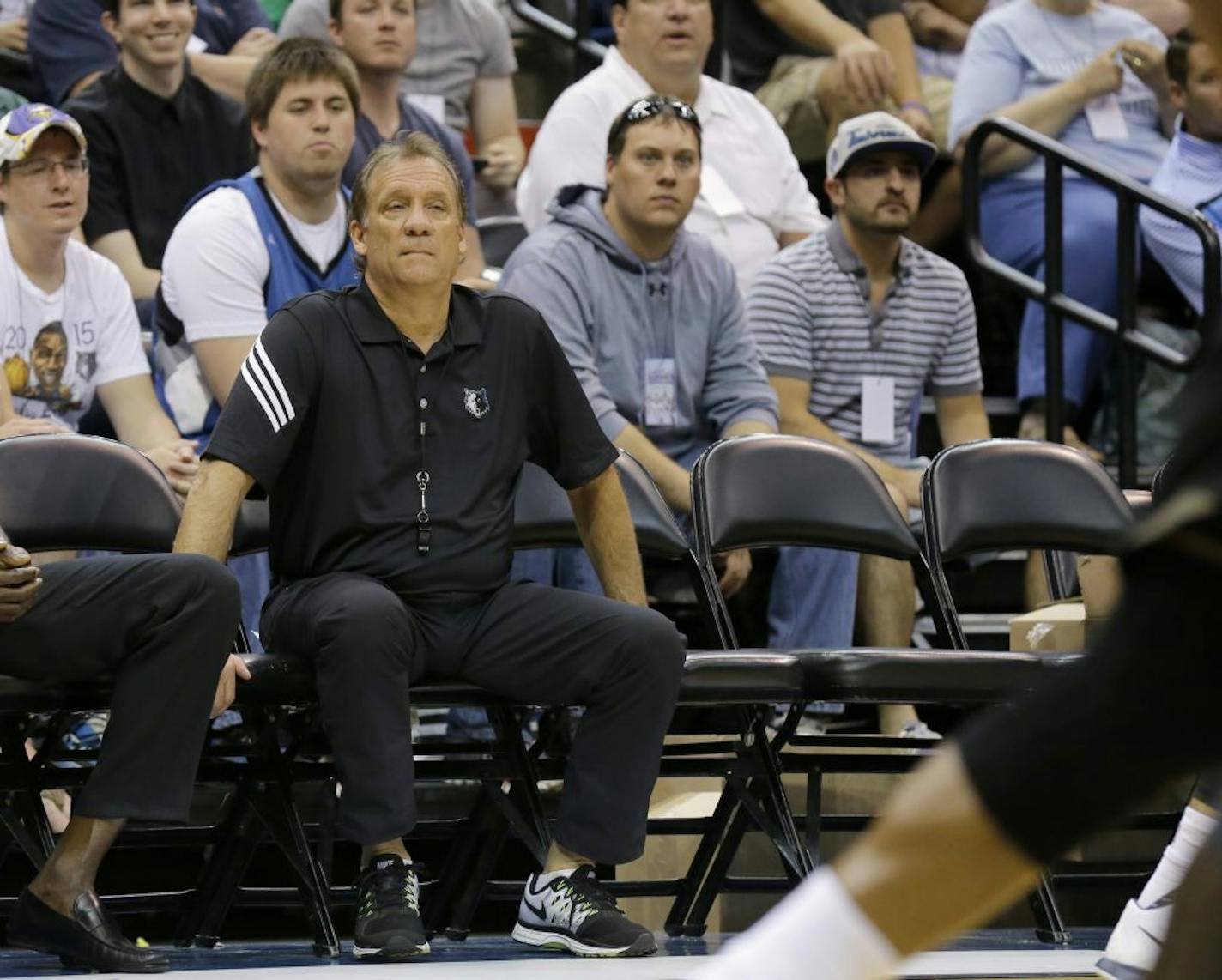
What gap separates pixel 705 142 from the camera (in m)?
6.26

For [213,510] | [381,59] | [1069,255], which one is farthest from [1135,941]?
[381,59]

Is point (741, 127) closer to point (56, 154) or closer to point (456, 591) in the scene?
point (56, 154)

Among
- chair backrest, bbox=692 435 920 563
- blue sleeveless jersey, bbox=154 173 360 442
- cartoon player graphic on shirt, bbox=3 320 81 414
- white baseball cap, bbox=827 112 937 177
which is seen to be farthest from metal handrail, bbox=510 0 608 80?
chair backrest, bbox=692 435 920 563

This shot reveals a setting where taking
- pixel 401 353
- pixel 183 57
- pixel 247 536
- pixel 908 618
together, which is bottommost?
pixel 908 618

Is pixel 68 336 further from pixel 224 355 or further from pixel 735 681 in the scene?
pixel 735 681

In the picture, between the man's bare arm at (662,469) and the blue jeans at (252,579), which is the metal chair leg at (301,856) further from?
the man's bare arm at (662,469)

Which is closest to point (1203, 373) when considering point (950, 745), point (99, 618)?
point (950, 745)

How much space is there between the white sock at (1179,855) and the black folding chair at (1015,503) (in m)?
1.38

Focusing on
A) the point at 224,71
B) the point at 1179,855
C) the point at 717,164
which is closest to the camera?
the point at 1179,855

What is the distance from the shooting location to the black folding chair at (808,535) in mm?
3844

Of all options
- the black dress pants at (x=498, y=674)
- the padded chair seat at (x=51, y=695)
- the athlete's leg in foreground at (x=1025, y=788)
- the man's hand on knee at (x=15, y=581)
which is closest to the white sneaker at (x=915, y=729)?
the black dress pants at (x=498, y=674)

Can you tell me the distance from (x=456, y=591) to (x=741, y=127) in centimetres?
294

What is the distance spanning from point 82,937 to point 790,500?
5.96ft

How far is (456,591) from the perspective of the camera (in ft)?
12.4
